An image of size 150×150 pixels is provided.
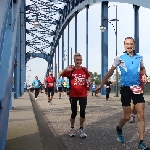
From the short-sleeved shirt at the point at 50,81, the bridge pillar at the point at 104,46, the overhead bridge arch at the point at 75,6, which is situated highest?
the overhead bridge arch at the point at 75,6

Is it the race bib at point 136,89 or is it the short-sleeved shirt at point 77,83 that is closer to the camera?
the race bib at point 136,89

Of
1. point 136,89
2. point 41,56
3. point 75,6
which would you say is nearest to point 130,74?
point 136,89

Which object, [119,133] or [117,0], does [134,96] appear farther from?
[117,0]

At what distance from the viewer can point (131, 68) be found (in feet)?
18.0

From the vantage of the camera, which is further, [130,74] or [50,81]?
[50,81]

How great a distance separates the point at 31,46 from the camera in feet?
298

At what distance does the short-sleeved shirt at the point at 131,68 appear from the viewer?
5.51m

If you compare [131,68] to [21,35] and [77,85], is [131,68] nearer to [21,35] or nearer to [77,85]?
[77,85]

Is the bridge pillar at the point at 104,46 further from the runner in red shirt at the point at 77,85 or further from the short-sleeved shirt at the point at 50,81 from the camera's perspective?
the runner in red shirt at the point at 77,85

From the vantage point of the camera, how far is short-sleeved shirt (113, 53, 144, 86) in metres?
5.51

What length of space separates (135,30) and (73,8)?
16.1 m

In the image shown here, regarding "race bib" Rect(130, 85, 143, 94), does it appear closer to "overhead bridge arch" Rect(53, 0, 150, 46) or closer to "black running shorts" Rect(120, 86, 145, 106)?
"black running shorts" Rect(120, 86, 145, 106)

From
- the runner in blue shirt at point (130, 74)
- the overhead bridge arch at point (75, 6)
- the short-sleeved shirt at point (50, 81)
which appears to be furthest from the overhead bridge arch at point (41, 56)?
the runner in blue shirt at point (130, 74)

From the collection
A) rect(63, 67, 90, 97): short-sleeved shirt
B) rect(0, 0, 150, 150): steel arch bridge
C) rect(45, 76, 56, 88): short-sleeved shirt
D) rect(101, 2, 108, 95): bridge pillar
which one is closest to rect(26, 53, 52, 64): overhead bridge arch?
rect(0, 0, 150, 150): steel arch bridge
